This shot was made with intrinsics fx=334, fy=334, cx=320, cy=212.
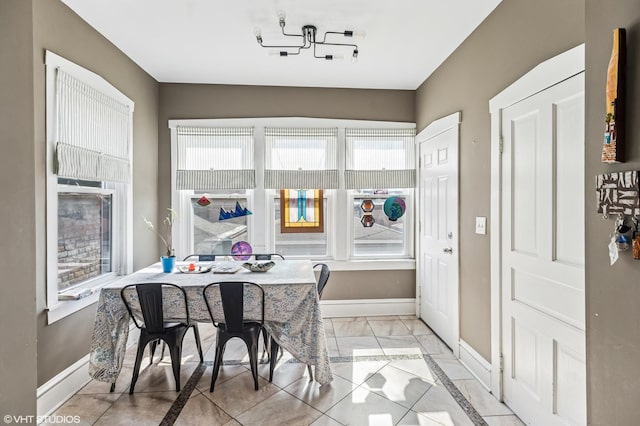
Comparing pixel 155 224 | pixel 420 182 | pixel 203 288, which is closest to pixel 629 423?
pixel 203 288

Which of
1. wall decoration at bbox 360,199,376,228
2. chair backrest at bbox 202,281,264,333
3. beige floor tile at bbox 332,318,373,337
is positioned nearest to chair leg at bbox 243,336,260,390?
chair backrest at bbox 202,281,264,333

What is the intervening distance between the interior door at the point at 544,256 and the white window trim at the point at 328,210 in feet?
6.31

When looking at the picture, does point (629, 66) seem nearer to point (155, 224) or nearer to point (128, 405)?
point (128, 405)

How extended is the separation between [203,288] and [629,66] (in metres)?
2.56

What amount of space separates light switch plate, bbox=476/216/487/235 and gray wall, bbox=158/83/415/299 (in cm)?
165

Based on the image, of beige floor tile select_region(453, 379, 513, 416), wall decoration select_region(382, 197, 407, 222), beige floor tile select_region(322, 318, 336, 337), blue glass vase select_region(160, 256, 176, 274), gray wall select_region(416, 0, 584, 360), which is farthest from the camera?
wall decoration select_region(382, 197, 407, 222)

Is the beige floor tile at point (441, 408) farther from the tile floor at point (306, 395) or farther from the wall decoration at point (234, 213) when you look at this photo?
the wall decoration at point (234, 213)

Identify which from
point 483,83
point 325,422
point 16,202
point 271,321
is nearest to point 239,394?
point 271,321

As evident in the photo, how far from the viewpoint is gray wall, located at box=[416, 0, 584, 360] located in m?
1.93

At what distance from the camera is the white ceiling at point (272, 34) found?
2.46 metres

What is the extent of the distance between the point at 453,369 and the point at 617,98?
243 centimetres

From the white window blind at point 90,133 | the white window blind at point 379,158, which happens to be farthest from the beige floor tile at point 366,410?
the white window blind at point 90,133

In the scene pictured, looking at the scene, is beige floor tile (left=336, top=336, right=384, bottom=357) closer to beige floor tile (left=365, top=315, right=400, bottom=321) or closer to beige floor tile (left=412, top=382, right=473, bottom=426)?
beige floor tile (left=365, top=315, right=400, bottom=321)

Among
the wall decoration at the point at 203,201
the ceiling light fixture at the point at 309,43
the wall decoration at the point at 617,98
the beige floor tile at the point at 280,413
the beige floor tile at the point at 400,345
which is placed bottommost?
the beige floor tile at the point at 280,413
